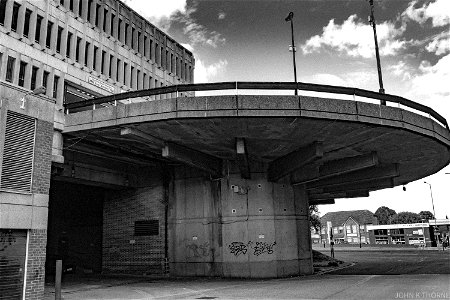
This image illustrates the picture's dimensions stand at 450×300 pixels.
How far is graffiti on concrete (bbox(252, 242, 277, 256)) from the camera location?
23.4 m

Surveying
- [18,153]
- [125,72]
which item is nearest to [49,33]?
[125,72]

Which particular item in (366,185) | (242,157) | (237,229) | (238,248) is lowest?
(238,248)

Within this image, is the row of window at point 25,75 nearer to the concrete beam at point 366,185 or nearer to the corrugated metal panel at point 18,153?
the corrugated metal panel at point 18,153

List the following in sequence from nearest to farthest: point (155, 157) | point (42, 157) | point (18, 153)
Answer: point (18, 153)
point (42, 157)
point (155, 157)

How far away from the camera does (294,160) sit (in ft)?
73.8

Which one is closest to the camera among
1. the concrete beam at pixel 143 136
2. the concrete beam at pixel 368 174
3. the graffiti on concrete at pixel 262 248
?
the concrete beam at pixel 143 136

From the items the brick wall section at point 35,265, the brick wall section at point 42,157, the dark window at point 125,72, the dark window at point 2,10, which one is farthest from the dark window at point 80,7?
the brick wall section at point 35,265

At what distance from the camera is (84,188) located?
102 ft

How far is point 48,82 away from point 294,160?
17309mm

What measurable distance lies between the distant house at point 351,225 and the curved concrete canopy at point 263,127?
93120mm

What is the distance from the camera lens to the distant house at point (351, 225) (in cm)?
11119

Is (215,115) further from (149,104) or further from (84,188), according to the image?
(84,188)

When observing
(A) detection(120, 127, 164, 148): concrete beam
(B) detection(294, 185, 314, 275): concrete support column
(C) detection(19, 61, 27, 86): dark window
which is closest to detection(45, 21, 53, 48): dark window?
(C) detection(19, 61, 27, 86): dark window

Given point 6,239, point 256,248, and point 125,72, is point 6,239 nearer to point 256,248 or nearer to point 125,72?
point 256,248
